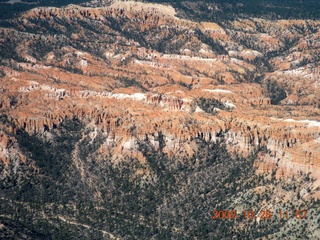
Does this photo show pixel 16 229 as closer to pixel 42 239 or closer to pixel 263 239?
pixel 42 239

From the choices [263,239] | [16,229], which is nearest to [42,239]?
[16,229]

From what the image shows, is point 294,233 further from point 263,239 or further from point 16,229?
point 16,229

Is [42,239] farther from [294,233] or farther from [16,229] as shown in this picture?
[294,233]

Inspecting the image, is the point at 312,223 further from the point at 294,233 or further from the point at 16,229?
the point at 16,229

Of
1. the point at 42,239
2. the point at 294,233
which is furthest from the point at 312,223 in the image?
the point at 42,239

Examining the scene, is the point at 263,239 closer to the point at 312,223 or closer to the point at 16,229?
the point at 312,223
